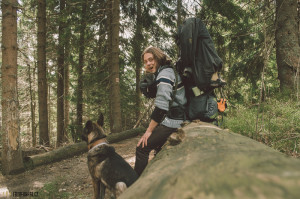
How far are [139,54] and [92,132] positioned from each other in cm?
766

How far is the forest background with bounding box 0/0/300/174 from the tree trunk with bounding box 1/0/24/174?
3 cm

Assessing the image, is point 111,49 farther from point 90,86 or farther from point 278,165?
point 278,165

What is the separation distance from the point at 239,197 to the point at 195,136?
1064 millimetres

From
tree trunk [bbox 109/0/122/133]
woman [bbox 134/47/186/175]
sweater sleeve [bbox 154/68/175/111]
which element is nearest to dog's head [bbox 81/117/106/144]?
woman [bbox 134/47/186/175]

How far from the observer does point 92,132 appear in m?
3.92

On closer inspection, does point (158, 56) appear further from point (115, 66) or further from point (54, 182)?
point (115, 66)

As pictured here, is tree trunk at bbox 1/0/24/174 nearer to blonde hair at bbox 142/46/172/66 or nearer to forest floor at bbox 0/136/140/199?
forest floor at bbox 0/136/140/199

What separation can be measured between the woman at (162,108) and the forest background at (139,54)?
1197 mm

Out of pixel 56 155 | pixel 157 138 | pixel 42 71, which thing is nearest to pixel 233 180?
pixel 157 138

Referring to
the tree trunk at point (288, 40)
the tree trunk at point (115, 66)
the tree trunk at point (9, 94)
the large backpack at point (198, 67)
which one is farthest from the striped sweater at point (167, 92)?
the tree trunk at point (115, 66)

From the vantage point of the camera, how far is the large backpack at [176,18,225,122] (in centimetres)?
256

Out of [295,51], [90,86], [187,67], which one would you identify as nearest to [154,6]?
[90,86]

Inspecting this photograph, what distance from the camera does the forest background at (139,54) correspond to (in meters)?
4.55

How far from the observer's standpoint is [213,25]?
847 centimetres
